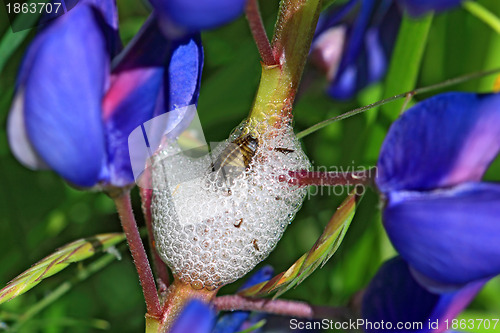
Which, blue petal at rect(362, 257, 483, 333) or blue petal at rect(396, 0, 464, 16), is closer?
blue petal at rect(396, 0, 464, 16)

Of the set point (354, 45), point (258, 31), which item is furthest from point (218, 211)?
point (354, 45)

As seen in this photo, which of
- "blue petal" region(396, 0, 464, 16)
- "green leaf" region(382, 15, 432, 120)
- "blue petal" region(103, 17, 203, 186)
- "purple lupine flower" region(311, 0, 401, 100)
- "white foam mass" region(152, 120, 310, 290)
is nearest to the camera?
"blue petal" region(396, 0, 464, 16)

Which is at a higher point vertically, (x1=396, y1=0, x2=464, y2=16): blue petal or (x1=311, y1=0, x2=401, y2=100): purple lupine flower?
(x1=396, y1=0, x2=464, y2=16): blue petal

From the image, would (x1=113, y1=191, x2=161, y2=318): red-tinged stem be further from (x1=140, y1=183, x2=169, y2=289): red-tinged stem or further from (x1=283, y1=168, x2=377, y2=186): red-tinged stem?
(x1=283, y1=168, x2=377, y2=186): red-tinged stem

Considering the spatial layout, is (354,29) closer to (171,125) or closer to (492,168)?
(492,168)

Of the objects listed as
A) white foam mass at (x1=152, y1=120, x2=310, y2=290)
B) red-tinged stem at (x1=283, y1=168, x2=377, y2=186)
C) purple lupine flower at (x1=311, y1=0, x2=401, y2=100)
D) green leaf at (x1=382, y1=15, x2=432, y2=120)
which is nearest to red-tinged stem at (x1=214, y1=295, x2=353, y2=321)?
white foam mass at (x1=152, y1=120, x2=310, y2=290)

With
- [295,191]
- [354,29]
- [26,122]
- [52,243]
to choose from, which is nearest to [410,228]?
[295,191]

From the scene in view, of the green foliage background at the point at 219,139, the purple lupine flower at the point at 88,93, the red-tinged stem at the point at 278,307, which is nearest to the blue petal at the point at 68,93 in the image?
the purple lupine flower at the point at 88,93
